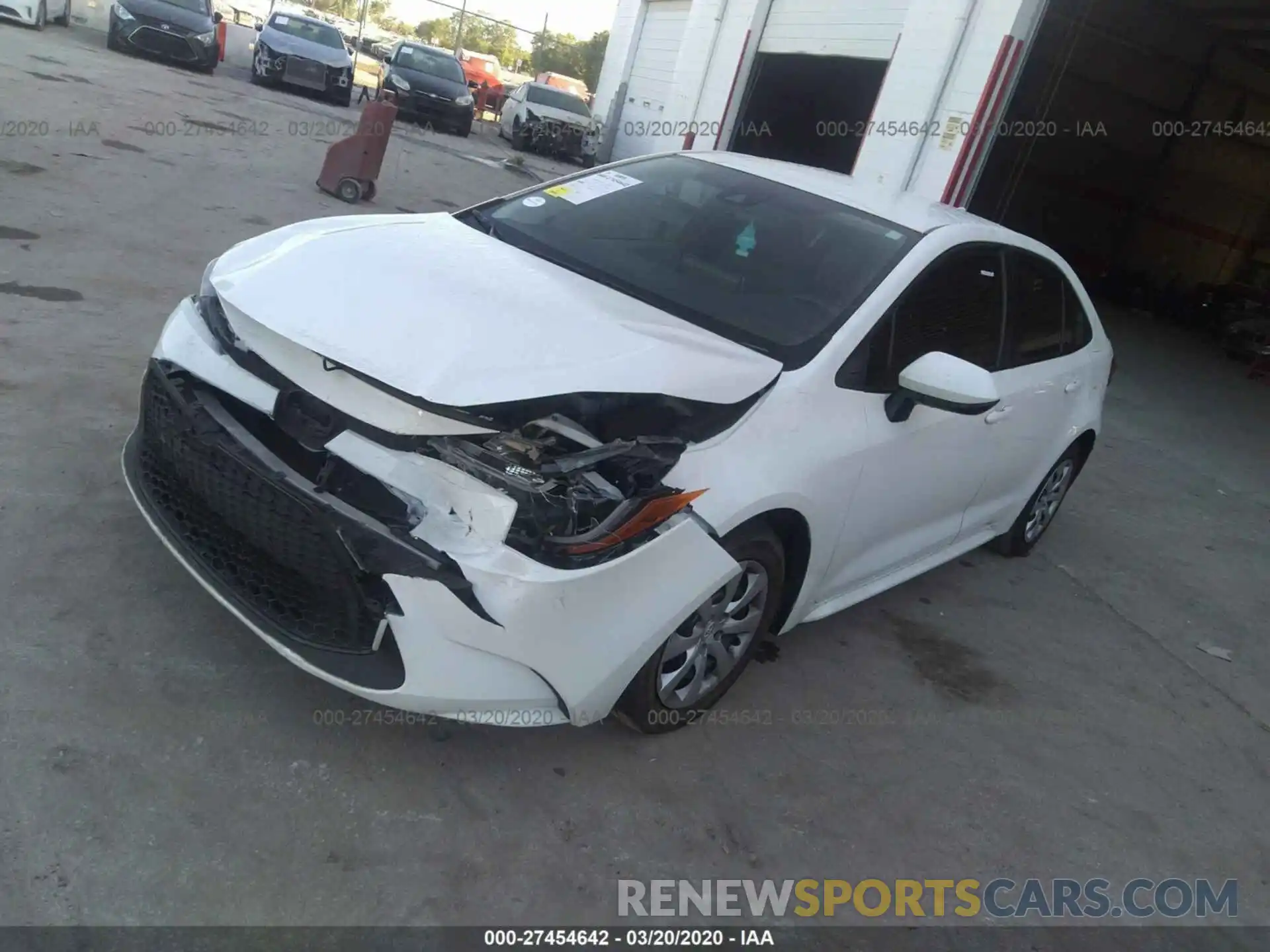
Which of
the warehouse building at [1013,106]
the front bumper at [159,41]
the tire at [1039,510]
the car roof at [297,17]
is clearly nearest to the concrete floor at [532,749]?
the tire at [1039,510]

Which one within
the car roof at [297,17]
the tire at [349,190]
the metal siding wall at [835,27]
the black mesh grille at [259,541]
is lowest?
the tire at [349,190]

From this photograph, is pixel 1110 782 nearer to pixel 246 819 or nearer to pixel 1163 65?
pixel 246 819

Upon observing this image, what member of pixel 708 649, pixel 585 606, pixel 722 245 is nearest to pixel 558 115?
pixel 722 245

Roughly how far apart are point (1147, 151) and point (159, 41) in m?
18.0

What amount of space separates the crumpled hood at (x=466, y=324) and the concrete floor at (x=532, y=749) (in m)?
0.15

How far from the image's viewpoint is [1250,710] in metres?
4.29

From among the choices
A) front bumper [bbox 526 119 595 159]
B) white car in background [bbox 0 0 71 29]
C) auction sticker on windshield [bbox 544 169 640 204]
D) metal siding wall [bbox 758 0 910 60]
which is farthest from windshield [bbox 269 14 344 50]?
auction sticker on windshield [bbox 544 169 640 204]

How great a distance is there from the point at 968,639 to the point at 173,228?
602 cm

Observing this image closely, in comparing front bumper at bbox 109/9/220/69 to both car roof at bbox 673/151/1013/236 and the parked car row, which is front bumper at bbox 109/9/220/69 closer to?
the parked car row

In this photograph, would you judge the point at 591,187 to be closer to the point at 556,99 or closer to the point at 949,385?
the point at 949,385

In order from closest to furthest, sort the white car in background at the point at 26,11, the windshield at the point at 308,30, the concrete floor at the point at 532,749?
the concrete floor at the point at 532,749 → the white car in background at the point at 26,11 → the windshield at the point at 308,30

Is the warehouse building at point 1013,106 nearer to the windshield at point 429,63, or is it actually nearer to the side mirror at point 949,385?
the windshield at point 429,63

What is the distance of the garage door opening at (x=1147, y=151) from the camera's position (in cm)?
1553

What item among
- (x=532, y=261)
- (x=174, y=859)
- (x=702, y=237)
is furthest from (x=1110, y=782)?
(x=174, y=859)
